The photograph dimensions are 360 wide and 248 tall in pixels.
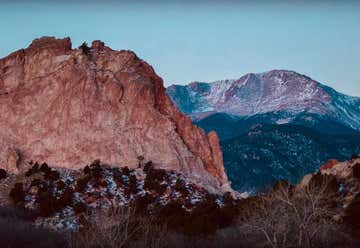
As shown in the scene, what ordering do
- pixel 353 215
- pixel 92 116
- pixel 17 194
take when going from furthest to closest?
pixel 92 116 < pixel 17 194 < pixel 353 215

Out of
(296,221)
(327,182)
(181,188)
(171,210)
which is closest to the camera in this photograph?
(296,221)

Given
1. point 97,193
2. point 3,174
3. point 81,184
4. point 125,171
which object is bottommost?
point 97,193

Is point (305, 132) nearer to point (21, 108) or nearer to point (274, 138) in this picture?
point (274, 138)

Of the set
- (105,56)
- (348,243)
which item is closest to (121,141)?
(105,56)

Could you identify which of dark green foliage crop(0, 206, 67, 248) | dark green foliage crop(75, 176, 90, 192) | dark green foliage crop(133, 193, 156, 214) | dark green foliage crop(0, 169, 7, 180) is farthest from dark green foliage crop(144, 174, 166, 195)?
dark green foliage crop(0, 169, 7, 180)

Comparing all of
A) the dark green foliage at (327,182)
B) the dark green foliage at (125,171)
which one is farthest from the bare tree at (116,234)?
the dark green foliage at (327,182)

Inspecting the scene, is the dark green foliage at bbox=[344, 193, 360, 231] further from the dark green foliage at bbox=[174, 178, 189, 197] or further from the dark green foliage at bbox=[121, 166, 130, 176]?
the dark green foliage at bbox=[121, 166, 130, 176]

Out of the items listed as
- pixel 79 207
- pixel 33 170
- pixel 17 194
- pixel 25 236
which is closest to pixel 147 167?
pixel 79 207

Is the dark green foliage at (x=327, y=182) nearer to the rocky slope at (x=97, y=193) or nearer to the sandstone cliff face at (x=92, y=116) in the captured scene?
the rocky slope at (x=97, y=193)

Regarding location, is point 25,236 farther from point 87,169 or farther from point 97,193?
point 87,169
